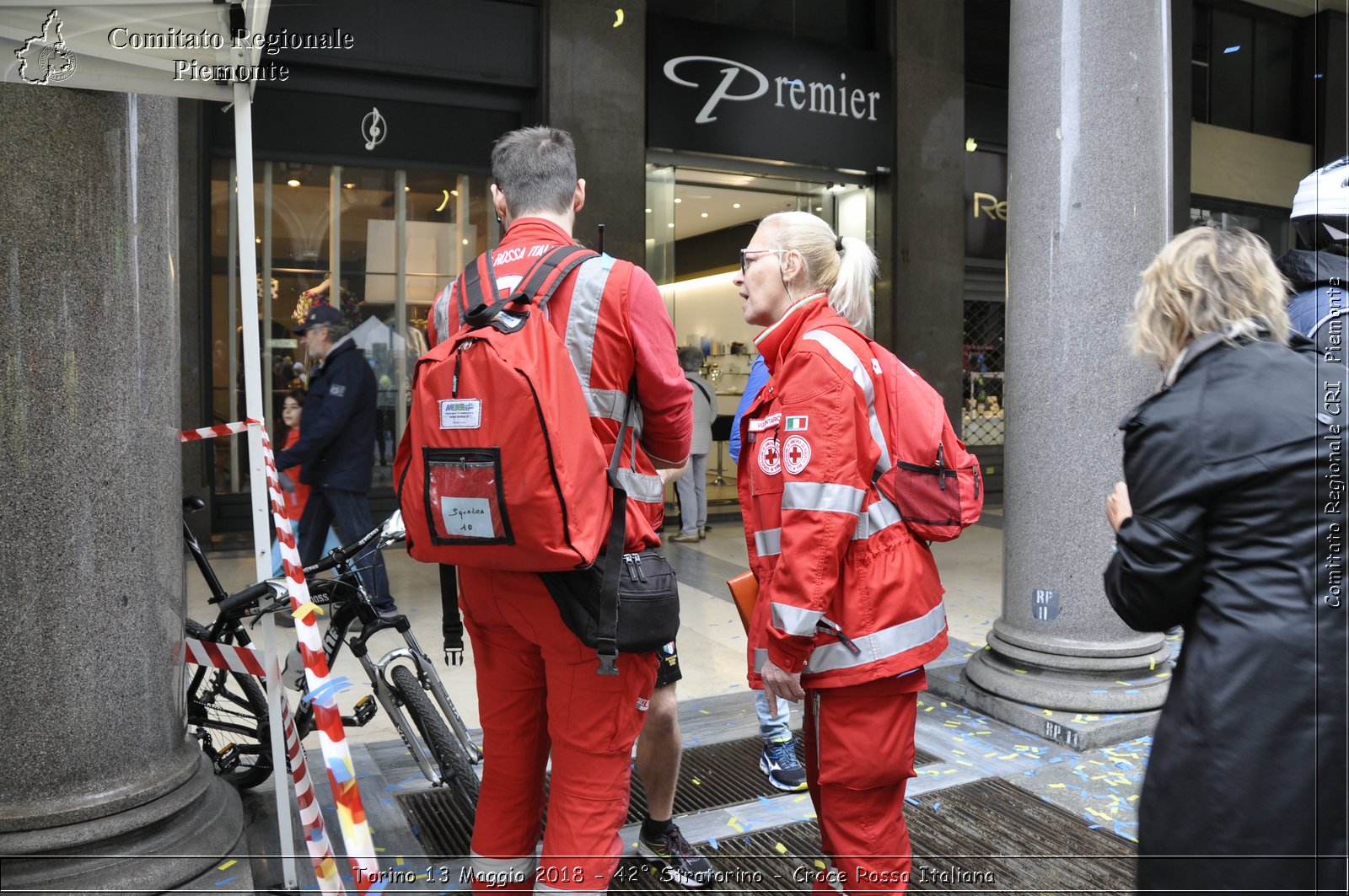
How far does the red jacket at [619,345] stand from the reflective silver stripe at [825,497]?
0.41 m

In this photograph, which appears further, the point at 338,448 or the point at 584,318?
the point at 338,448

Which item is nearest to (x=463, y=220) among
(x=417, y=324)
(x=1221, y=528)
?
(x=417, y=324)

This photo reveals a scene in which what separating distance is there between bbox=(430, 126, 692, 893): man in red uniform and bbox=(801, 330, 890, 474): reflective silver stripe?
1.25 ft

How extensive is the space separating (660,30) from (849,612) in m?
9.58

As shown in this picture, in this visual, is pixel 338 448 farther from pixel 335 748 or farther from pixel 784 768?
pixel 335 748

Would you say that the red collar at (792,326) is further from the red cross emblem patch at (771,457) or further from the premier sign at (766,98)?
the premier sign at (766,98)

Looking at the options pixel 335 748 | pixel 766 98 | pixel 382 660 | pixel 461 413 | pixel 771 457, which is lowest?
pixel 382 660

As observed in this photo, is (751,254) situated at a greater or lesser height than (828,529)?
greater

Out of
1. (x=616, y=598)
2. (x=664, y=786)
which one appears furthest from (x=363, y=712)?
(x=616, y=598)

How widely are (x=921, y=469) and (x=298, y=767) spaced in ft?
6.75

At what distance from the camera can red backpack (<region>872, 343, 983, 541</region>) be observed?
2.65 meters

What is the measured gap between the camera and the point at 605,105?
1034 centimetres

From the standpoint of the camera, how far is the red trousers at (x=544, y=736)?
2.42m

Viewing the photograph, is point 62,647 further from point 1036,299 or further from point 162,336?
point 1036,299
